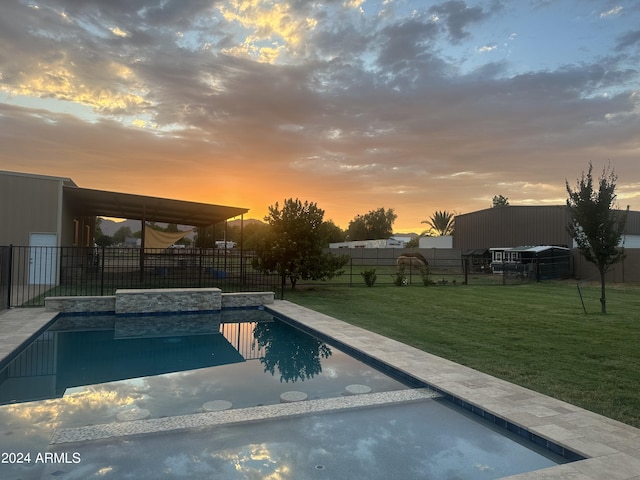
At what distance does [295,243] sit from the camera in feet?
52.0

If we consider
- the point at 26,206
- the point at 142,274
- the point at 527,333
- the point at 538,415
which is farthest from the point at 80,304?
the point at 538,415

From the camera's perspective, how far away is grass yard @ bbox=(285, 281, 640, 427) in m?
5.13

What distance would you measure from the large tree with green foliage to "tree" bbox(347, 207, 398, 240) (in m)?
54.1

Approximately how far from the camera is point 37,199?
16016 millimetres

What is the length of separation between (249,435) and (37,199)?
16.1 meters

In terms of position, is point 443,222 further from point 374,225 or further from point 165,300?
point 165,300

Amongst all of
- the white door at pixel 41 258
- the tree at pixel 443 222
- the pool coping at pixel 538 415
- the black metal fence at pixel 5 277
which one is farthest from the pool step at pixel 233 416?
the tree at pixel 443 222

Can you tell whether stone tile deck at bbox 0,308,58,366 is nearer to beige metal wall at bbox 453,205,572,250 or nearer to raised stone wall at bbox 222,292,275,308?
raised stone wall at bbox 222,292,275,308

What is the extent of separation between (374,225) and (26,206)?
2318 inches

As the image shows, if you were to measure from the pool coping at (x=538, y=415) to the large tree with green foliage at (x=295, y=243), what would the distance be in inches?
349

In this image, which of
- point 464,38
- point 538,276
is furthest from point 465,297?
point 538,276

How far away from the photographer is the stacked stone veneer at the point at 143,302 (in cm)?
1109

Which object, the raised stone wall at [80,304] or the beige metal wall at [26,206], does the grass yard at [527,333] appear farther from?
the beige metal wall at [26,206]

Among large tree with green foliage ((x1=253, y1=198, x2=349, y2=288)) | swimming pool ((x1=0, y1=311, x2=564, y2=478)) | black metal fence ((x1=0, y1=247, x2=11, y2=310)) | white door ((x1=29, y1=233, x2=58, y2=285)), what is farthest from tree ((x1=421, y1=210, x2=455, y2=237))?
black metal fence ((x1=0, y1=247, x2=11, y2=310))
